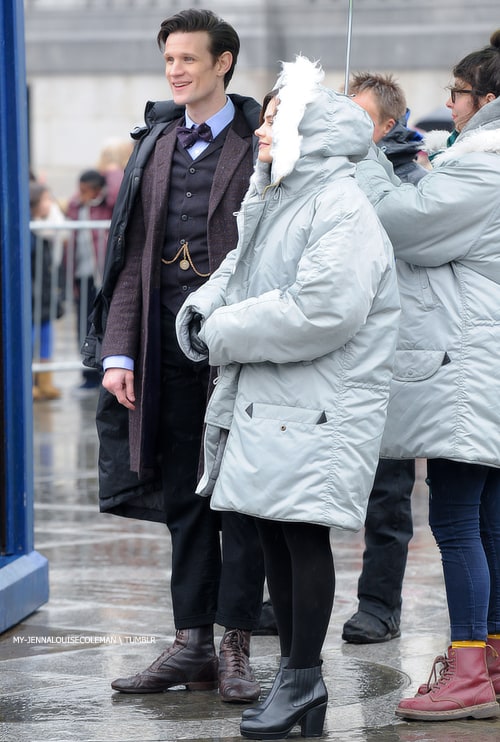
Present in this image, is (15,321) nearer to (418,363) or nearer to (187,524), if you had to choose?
(187,524)

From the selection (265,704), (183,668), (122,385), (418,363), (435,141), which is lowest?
(183,668)

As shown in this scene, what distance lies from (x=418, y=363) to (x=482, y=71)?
879mm

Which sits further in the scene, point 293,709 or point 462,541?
point 462,541

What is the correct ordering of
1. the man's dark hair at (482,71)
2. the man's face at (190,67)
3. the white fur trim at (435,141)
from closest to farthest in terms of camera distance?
the man's dark hair at (482,71) → the man's face at (190,67) → the white fur trim at (435,141)

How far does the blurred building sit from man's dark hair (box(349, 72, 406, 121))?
16161mm

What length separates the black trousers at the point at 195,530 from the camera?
429cm

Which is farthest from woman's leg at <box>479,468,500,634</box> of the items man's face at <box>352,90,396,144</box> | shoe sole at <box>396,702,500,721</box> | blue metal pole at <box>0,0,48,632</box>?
blue metal pole at <box>0,0,48,632</box>

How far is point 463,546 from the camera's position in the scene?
402cm

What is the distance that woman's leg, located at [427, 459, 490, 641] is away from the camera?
13.1 feet

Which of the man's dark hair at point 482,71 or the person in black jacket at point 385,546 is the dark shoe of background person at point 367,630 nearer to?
the person in black jacket at point 385,546

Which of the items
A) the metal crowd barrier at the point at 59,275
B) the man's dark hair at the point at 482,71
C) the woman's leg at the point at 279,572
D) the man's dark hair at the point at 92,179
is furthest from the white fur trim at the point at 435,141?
the man's dark hair at the point at 92,179

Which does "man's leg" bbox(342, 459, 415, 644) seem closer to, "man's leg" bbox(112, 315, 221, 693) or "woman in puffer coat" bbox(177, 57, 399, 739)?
"man's leg" bbox(112, 315, 221, 693)

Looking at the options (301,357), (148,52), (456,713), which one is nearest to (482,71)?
(301,357)

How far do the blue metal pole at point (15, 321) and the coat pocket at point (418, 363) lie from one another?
1.74 meters
